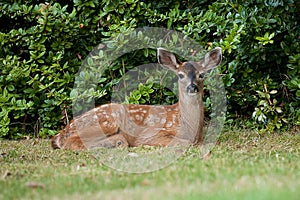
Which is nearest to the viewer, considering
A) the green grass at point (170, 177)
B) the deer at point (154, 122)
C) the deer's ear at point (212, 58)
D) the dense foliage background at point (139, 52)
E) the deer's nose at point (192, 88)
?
the green grass at point (170, 177)

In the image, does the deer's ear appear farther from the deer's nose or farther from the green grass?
the green grass

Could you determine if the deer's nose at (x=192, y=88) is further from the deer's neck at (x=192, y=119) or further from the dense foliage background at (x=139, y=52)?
the dense foliage background at (x=139, y=52)

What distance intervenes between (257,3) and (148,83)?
6.34ft

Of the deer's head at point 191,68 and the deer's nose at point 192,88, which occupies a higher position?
the deer's head at point 191,68

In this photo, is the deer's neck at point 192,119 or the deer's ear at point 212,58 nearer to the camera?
the deer's neck at point 192,119

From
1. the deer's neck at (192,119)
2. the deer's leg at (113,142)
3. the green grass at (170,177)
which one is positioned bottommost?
the green grass at (170,177)

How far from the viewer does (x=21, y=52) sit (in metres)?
9.43

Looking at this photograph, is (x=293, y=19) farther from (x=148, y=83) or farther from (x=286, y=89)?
(x=148, y=83)

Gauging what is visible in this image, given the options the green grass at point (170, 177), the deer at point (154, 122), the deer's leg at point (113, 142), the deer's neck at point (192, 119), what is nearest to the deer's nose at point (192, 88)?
the deer at point (154, 122)

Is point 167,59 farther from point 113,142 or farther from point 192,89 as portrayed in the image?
point 113,142

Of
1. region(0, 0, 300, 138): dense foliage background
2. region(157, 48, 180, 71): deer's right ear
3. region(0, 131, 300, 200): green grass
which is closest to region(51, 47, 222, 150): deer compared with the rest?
region(157, 48, 180, 71): deer's right ear

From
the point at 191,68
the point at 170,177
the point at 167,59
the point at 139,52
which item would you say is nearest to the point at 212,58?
the point at 191,68

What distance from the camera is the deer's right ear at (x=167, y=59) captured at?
7977 mm

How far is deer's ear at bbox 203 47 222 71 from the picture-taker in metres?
7.90
